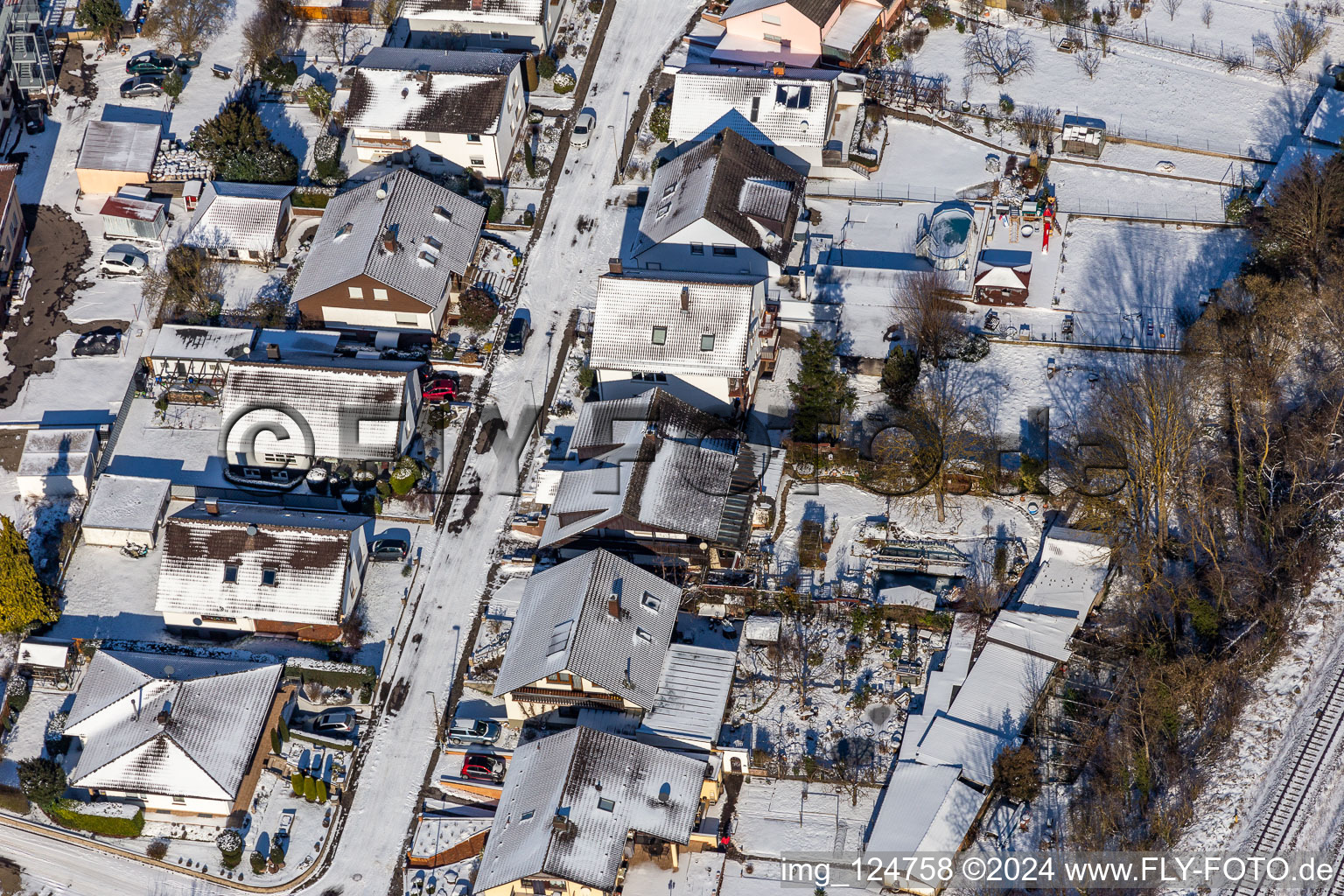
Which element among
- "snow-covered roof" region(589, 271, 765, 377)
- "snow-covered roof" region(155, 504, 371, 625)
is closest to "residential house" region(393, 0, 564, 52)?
"snow-covered roof" region(589, 271, 765, 377)

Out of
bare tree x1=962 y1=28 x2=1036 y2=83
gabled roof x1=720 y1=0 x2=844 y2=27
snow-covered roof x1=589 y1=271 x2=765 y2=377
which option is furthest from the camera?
bare tree x1=962 y1=28 x2=1036 y2=83

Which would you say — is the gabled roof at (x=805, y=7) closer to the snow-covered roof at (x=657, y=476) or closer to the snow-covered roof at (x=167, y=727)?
the snow-covered roof at (x=657, y=476)

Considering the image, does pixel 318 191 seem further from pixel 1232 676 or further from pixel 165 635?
pixel 1232 676

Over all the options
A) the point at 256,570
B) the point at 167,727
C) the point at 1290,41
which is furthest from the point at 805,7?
the point at 167,727

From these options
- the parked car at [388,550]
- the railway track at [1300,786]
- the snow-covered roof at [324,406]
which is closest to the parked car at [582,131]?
the snow-covered roof at [324,406]

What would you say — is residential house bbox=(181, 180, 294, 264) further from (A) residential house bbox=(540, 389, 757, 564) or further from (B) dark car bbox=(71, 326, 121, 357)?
(A) residential house bbox=(540, 389, 757, 564)

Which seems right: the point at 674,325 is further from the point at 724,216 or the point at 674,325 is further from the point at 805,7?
the point at 805,7
